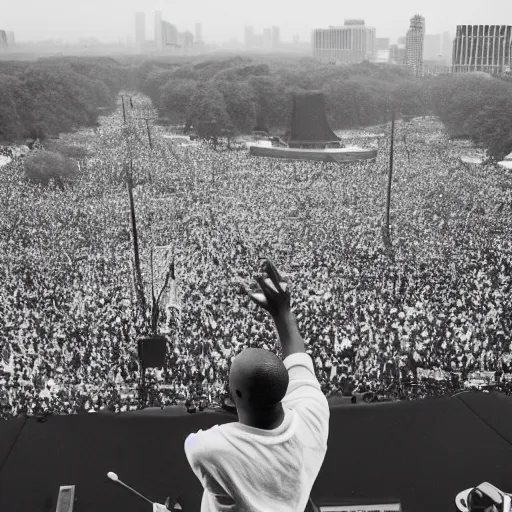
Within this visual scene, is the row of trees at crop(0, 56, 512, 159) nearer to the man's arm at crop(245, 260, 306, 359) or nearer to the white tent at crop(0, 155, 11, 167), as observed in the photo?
the white tent at crop(0, 155, 11, 167)

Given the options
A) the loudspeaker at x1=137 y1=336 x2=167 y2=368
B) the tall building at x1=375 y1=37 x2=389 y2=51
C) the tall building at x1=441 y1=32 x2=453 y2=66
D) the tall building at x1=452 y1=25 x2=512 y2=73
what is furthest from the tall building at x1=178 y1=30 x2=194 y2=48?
the loudspeaker at x1=137 y1=336 x2=167 y2=368

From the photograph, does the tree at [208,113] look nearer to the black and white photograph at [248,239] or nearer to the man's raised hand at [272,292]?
the black and white photograph at [248,239]

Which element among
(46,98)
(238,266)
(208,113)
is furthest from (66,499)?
(208,113)

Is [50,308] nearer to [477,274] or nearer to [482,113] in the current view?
[477,274]

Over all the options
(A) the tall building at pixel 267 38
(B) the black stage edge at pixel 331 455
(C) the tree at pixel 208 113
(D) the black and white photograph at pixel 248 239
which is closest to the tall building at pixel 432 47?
(D) the black and white photograph at pixel 248 239

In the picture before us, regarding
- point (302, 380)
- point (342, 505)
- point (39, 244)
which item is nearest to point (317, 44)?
point (39, 244)

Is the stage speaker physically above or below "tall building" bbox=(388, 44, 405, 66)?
below
